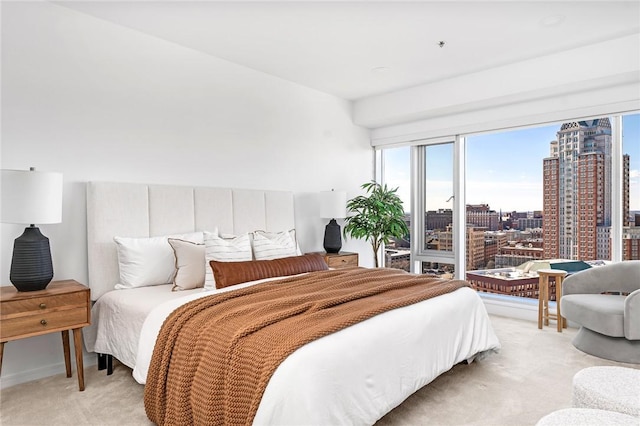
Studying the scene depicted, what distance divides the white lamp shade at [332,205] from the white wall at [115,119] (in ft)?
1.03

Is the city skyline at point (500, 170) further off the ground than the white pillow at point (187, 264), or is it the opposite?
the city skyline at point (500, 170)

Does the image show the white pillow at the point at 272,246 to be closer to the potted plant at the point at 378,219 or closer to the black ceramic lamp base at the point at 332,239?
the black ceramic lamp base at the point at 332,239

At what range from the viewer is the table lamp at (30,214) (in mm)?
2361

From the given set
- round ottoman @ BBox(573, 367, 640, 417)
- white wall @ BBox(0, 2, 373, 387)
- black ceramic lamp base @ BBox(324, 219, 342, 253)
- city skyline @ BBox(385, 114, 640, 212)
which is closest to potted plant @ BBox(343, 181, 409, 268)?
black ceramic lamp base @ BBox(324, 219, 342, 253)

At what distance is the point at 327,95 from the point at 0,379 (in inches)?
166

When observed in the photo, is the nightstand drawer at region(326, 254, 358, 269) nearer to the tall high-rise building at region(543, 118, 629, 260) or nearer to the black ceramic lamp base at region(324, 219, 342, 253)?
the black ceramic lamp base at region(324, 219, 342, 253)

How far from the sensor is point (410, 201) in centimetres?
546

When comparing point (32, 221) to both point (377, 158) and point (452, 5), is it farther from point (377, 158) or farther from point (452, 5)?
point (377, 158)

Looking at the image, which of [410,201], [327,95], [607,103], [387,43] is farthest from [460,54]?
[410,201]

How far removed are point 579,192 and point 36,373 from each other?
507 centimetres

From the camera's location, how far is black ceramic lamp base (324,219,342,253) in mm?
4688

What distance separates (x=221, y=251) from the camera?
3.05 metres

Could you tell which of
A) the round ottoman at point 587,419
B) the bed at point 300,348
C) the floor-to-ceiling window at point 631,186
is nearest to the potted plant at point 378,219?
the bed at point 300,348

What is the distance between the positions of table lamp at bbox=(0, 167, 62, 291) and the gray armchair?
3910mm
